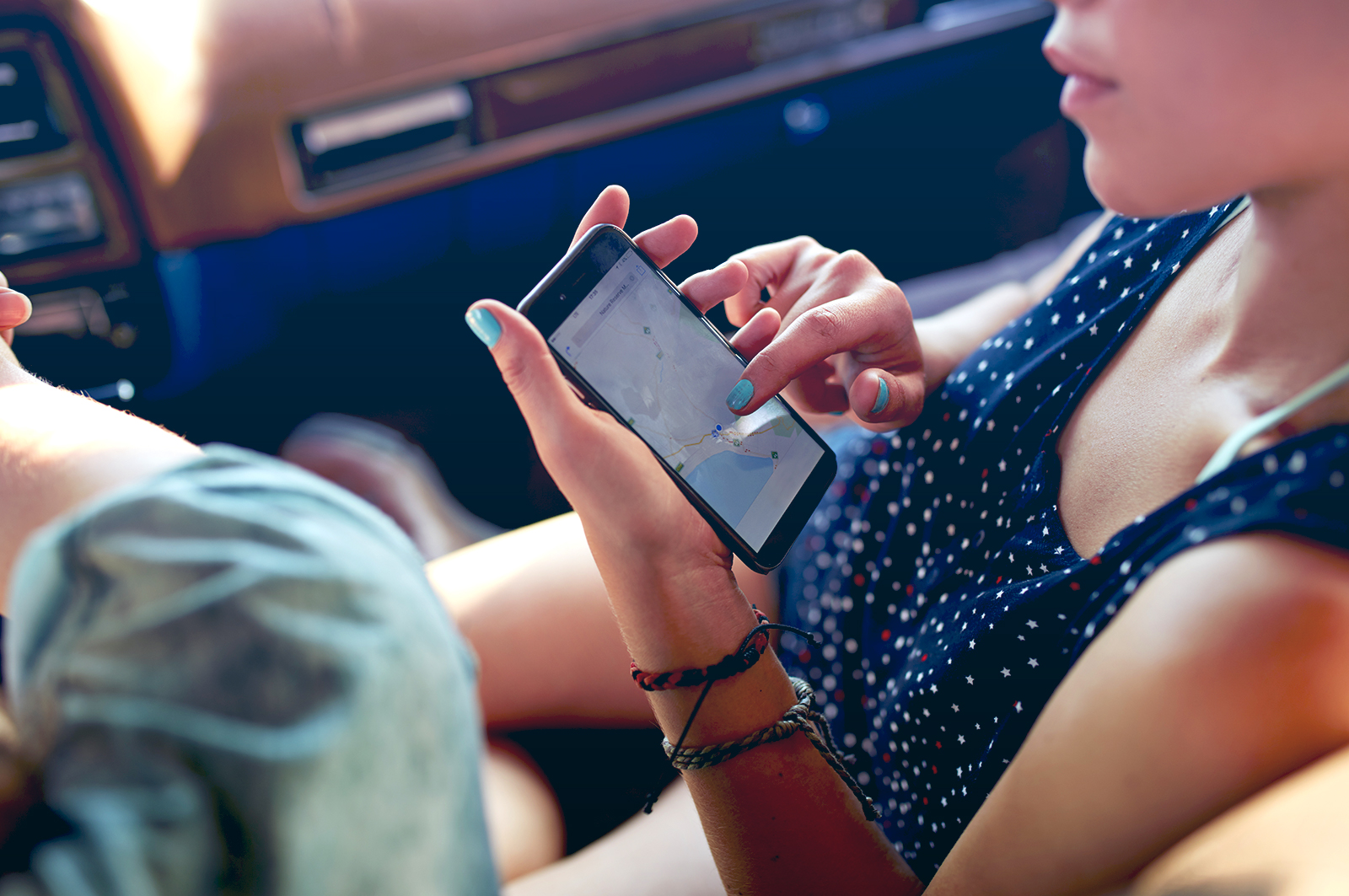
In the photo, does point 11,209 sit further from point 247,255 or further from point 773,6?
point 773,6

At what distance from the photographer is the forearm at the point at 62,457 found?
43 cm

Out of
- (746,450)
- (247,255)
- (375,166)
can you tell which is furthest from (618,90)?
(746,450)

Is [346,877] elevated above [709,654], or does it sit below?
above

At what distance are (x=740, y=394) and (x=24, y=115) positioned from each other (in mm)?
940

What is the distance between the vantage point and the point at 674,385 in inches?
25.9

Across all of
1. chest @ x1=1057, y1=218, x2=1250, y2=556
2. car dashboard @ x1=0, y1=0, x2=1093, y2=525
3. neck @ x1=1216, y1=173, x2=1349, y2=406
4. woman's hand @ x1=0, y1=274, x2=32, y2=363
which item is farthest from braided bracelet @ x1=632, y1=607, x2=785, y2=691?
car dashboard @ x1=0, y1=0, x2=1093, y2=525

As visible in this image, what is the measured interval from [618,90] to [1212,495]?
1029 millimetres

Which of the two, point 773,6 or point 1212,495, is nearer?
point 1212,495

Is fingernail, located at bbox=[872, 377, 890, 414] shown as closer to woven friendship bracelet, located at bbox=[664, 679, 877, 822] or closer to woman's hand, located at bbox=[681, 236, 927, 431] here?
woman's hand, located at bbox=[681, 236, 927, 431]

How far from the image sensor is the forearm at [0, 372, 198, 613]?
428mm

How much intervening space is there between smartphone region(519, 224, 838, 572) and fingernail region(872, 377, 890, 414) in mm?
78

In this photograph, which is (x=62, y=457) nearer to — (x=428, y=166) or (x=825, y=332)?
(x=825, y=332)

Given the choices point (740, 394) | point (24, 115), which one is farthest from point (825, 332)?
point (24, 115)

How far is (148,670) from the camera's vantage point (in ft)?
0.91
